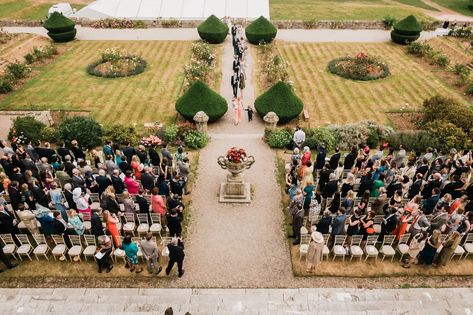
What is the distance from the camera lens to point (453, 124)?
16344 millimetres

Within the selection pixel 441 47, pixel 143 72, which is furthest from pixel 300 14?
pixel 143 72

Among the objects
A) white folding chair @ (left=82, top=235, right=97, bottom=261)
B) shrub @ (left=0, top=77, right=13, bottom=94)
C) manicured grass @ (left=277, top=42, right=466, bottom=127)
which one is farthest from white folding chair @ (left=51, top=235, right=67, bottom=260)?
shrub @ (left=0, top=77, right=13, bottom=94)

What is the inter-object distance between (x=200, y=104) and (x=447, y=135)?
11.6 m

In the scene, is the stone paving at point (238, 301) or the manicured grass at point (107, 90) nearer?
the stone paving at point (238, 301)

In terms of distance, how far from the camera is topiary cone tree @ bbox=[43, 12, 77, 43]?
28.8m

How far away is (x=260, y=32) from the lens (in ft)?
94.6

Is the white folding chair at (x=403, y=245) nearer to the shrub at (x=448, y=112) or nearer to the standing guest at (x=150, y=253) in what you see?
the standing guest at (x=150, y=253)

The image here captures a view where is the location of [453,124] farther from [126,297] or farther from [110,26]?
[110,26]

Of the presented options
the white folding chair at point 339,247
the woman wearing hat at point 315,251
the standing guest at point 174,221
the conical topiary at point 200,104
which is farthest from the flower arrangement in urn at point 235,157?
the conical topiary at point 200,104

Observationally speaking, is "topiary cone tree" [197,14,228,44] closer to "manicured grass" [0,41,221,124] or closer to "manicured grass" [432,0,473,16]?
"manicured grass" [0,41,221,124]

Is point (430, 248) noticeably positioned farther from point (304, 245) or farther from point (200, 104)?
point (200, 104)

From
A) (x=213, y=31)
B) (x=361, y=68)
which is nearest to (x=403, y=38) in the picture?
(x=361, y=68)

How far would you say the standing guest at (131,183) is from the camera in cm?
1162

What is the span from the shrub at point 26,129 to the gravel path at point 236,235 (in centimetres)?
771
